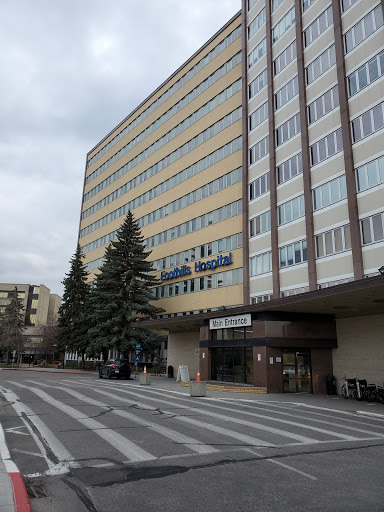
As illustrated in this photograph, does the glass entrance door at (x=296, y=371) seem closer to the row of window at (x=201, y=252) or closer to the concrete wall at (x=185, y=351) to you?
the row of window at (x=201, y=252)

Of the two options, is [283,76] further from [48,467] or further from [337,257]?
[48,467]

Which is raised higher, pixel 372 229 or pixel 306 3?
pixel 306 3

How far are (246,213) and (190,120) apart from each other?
15.3 m

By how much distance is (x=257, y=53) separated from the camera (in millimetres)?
34156

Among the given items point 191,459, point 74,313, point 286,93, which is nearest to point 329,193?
point 286,93

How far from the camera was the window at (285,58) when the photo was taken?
30.0 metres

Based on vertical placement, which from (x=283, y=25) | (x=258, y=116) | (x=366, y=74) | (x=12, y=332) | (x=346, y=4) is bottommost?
(x=12, y=332)

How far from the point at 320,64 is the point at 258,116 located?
670cm

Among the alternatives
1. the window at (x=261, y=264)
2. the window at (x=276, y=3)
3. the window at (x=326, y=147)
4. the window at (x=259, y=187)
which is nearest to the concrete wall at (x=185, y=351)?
the window at (x=261, y=264)

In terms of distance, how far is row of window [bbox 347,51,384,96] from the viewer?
22688mm

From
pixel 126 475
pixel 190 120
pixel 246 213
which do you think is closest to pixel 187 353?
pixel 246 213

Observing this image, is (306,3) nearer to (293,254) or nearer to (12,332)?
(293,254)

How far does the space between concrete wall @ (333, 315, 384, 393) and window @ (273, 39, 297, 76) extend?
19.9m

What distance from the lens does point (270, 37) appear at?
32.6 metres
